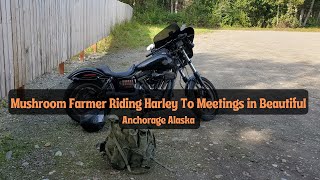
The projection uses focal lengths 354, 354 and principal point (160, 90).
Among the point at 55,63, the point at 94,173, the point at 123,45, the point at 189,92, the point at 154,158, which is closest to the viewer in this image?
the point at 94,173

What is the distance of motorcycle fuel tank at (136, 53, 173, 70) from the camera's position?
14.0 feet

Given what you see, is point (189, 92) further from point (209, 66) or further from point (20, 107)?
point (209, 66)

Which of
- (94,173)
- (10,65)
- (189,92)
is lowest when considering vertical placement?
(94,173)

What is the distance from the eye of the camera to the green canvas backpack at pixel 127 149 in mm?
3348

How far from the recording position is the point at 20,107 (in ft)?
16.6

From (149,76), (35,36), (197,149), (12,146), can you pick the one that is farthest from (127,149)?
(35,36)

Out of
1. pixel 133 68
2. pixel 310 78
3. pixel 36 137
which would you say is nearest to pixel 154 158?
pixel 133 68

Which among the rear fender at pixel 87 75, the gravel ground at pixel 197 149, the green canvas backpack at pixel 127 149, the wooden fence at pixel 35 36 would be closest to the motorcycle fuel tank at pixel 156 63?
the rear fender at pixel 87 75

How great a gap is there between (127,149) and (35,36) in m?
2.68

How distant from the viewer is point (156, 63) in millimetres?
4270

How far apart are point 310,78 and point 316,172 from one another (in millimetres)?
5082

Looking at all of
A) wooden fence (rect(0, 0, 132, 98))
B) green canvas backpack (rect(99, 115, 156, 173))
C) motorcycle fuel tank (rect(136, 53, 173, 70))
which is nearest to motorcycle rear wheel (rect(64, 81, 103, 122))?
motorcycle fuel tank (rect(136, 53, 173, 70))

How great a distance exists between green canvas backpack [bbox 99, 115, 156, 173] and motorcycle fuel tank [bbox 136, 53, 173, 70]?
1.03 m

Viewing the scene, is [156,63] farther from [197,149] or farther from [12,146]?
[12,146]
